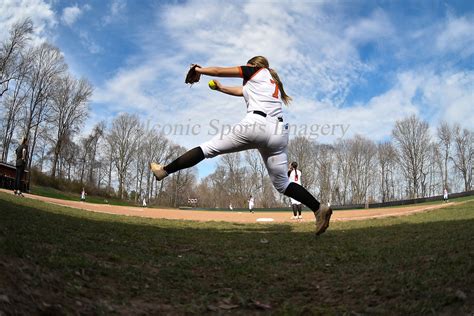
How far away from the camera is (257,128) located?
12.6 feet

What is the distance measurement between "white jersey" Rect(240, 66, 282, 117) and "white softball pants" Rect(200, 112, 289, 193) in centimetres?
11

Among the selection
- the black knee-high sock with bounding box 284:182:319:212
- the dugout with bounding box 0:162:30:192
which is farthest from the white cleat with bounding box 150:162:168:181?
the dugout with bounding box 0:162:30:192

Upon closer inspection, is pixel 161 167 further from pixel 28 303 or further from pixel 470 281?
pixel 470 281

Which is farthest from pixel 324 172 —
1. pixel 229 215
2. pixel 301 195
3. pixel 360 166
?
pixel 301 195

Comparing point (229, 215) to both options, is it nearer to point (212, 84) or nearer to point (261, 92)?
point (212, 84)

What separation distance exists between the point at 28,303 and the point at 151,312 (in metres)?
0.69

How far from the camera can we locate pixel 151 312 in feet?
7.25

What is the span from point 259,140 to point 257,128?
0.46 feet

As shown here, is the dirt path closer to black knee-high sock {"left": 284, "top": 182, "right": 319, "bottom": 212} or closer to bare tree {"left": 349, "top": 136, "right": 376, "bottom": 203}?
black knee-high sock {"left": 284, "top": 182, "right": 319, "bottom": 212}

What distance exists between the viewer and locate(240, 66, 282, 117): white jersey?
3.96 m

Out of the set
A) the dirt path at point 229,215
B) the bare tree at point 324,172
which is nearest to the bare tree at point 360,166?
the bare tree at point 324,172

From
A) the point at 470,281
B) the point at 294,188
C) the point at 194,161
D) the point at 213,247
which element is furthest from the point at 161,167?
the point at 470,281

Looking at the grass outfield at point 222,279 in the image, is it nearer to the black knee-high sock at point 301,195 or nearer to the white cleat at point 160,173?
the black knee-high sock at point 301,195

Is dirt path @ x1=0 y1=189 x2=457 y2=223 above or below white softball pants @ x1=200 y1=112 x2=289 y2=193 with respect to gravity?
below
